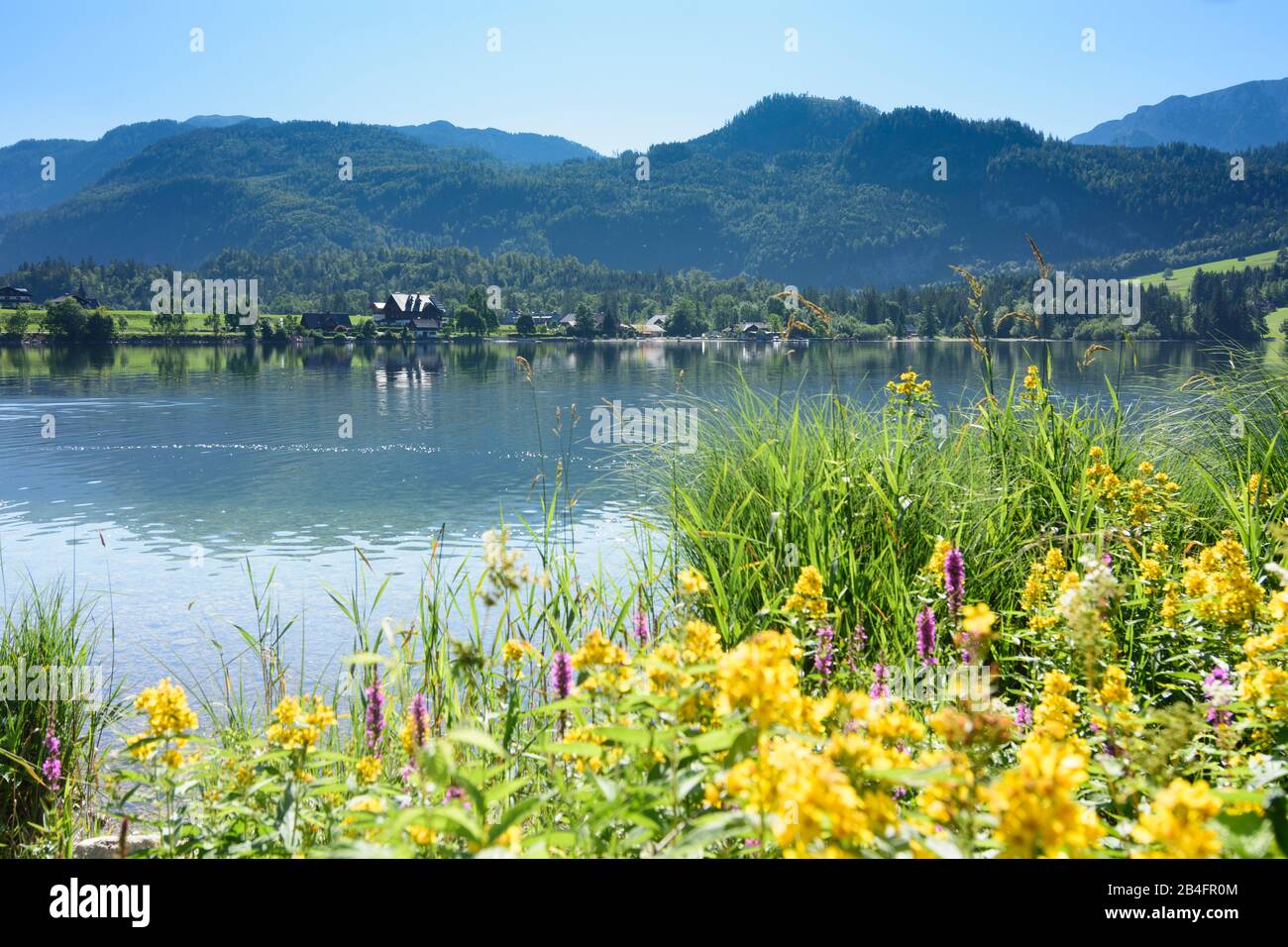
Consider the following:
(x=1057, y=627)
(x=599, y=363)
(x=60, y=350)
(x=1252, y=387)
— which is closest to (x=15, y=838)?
(x=1057, y=627)

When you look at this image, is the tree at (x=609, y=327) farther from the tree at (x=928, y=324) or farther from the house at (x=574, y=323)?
the tree at (x=928, y=324)

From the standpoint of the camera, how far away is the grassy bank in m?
1.83

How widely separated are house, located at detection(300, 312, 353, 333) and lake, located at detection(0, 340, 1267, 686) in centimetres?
7558

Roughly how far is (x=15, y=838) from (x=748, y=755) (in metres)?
4.94

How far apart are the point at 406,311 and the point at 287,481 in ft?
438

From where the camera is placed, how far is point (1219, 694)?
2812 millimetres

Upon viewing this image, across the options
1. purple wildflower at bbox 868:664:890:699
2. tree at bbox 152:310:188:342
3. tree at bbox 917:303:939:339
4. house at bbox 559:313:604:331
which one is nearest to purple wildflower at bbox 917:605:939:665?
purple wildflower at bbox 868:664:890:699

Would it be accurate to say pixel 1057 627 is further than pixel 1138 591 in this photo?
No

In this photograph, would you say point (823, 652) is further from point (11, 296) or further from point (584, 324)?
point (11, 296)

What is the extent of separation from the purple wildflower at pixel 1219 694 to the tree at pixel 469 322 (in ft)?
468

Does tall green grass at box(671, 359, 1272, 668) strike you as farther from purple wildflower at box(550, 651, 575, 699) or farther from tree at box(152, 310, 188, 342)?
tree at box(152, 310, 188, 342)

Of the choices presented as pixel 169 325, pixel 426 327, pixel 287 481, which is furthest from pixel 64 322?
pixel 287 481

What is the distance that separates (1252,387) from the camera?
8.13m
